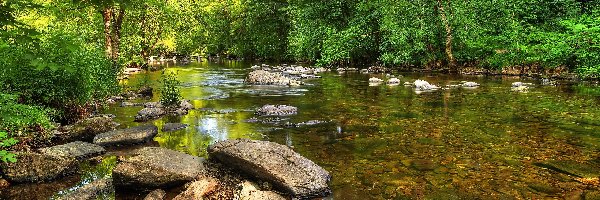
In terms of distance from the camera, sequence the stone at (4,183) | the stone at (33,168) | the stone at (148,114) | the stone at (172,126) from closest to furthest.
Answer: the stone at (4,183)
the stone at (33,168)
the stone at (172,126)
the stone at (148,114)

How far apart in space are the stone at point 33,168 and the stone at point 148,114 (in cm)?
568

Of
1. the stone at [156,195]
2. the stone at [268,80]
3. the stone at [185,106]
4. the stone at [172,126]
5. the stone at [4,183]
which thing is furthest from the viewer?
the stone at [268,80]

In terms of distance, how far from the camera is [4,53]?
35.5 ft

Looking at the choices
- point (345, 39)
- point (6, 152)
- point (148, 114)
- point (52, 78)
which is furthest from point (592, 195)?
point (345, 39)

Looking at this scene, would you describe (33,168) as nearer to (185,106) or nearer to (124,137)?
(124,137)

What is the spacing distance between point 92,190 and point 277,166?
3.25 m

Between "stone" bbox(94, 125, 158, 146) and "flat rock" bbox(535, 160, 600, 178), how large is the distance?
9.16 meters

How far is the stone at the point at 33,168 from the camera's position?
855cm

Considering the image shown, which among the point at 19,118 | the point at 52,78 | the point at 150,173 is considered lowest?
the point at 150,173

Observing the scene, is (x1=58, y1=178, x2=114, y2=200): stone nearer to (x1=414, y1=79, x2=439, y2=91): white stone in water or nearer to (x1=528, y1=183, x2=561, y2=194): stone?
(x1=528, y1=183, x2=561, y2=194): stone

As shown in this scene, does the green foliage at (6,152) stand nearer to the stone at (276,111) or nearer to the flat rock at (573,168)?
the stone at (276,111)

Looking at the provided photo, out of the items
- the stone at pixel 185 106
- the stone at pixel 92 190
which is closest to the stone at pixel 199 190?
the stone at pixel 92 190

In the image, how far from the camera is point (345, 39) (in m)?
34.9

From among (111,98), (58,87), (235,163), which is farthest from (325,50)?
(235,163)
